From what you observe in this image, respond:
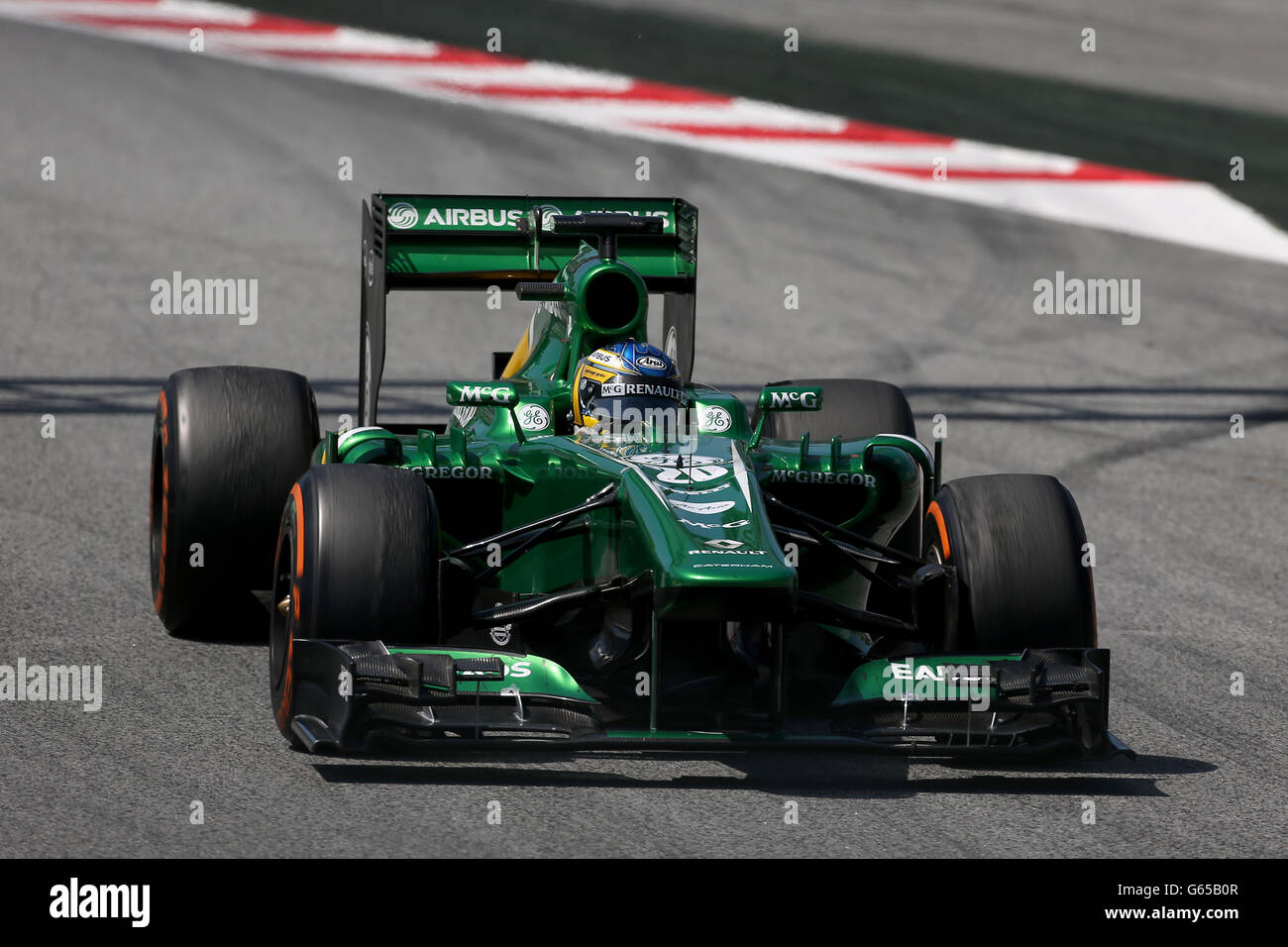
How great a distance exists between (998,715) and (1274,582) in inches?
151

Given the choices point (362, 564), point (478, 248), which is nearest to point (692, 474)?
point (362, 564)

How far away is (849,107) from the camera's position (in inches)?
775

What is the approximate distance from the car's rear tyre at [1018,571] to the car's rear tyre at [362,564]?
183 cm

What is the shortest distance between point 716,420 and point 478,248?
1666 mm

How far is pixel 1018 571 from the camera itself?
729cm

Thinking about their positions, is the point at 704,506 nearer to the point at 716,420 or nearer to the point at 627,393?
the point at 627,393

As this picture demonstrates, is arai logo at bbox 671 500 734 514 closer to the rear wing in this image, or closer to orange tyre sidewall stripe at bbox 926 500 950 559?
orange tyre sidewall stripe at bbox 926 500 950 559

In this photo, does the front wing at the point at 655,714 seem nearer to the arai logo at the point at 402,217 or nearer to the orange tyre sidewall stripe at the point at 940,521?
the orange tyre sidewall stripe at the point at 940,521

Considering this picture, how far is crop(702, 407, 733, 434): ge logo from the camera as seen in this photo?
326 inches

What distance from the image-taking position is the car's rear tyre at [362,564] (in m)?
6.89

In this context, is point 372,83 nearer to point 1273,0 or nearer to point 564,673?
point 1273,0

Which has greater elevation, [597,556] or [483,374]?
[483,374]

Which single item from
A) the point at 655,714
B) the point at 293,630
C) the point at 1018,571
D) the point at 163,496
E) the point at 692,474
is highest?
the point at 692,474

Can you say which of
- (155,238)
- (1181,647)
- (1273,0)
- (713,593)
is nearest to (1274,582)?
(1181,647)
